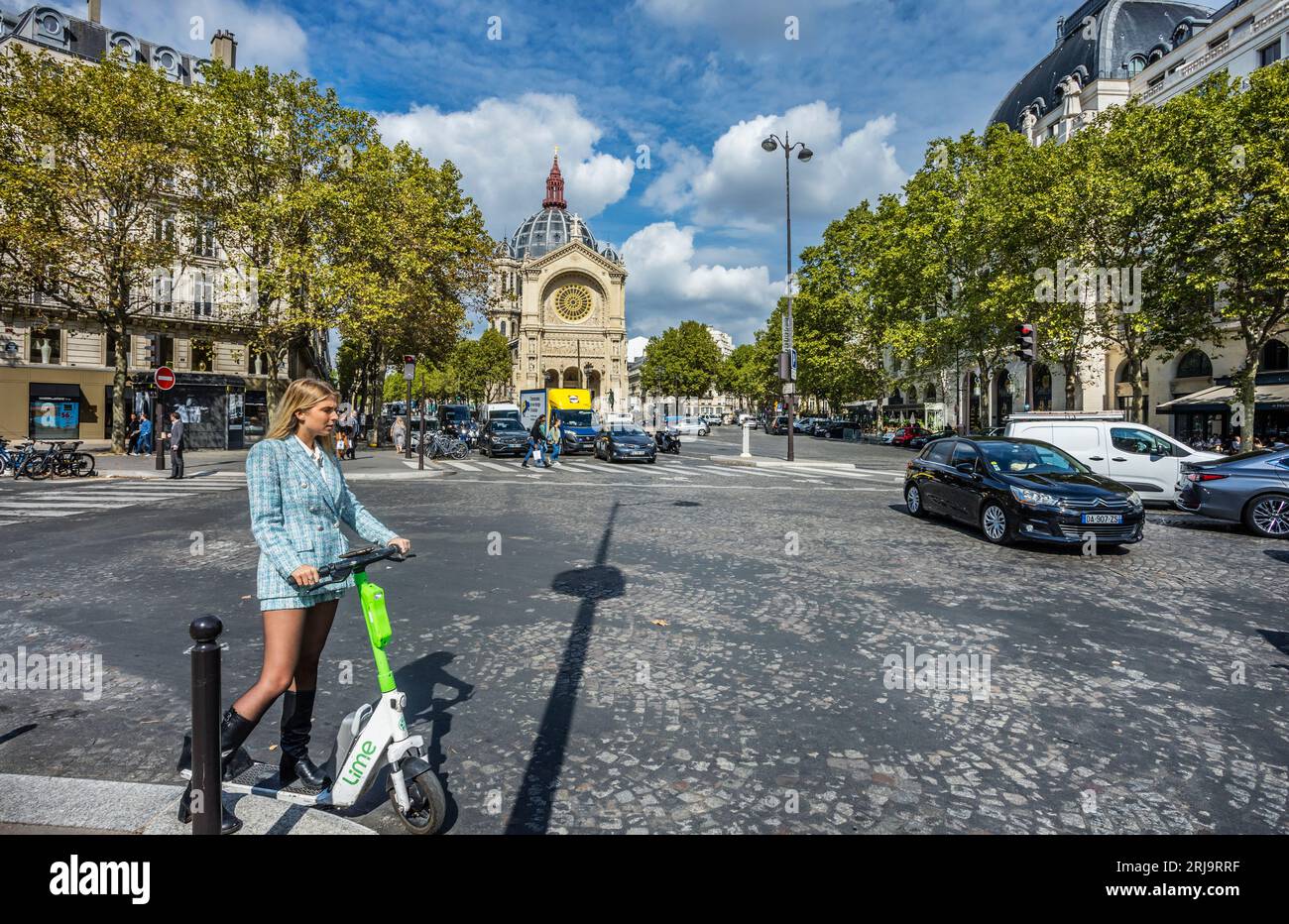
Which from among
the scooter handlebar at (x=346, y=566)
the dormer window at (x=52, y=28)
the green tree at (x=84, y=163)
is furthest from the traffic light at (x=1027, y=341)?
the dormer window at (x=52, y=28)

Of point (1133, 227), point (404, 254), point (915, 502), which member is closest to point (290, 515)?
point (915, 502)

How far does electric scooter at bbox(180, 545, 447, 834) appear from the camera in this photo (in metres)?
2.79

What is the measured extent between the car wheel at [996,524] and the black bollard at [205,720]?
9.48m

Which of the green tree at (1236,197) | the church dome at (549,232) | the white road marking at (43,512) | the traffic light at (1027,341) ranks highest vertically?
the church dome at (549,232)

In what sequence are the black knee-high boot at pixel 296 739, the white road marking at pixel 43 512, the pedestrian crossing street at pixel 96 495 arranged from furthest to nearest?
the pedestrian crossing street at pixel 96 495
the white road marking at pixel 43 512
the black knee-high boot at pixel 296 739

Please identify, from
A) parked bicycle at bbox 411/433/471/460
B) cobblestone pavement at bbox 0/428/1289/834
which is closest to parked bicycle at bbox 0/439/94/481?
cobblestone pavement at bbox 0/428/1289/834

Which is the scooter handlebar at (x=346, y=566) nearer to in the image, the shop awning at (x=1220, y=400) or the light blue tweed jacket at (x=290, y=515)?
the light blue tweed jacket at (x=290, y=515)

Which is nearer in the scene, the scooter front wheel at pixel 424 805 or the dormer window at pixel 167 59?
the scooter front wheel at pixel 424 805

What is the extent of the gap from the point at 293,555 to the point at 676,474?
63.6 feet

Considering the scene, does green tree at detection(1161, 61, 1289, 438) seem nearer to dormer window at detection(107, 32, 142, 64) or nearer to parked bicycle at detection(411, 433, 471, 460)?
parked bicycle at detection(411, 433, 471, 460)

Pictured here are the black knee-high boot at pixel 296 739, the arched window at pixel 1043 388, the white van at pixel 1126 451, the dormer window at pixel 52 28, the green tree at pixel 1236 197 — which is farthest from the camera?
the arched window at pixel 1043 388

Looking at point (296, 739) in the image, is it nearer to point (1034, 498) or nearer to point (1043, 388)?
point (1034, 498)

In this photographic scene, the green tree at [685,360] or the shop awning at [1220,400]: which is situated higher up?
the green tree at [685,360]

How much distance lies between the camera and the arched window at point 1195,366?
3428cm
